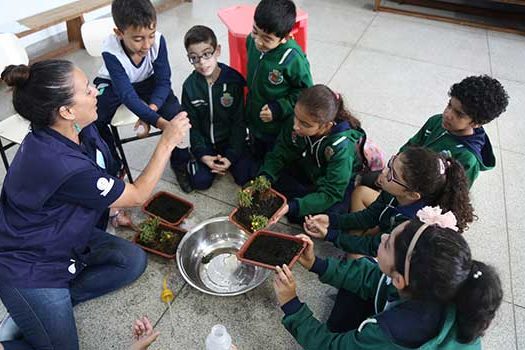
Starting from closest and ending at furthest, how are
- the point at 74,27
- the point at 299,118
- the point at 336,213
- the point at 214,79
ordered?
the point at 299,118 < the point at 336,213 < the point at 214,79 < the point at 74,27

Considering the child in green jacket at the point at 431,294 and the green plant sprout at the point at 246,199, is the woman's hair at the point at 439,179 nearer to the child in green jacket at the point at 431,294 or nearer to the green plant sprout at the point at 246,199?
the child in green jacket at the point at 431,294

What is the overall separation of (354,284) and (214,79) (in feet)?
4.04

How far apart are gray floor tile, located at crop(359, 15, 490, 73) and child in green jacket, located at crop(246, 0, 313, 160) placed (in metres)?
2.04

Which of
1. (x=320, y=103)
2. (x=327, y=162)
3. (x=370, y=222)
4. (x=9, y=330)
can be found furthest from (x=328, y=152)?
(x=9, y=330)

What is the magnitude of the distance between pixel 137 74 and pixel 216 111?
442mm

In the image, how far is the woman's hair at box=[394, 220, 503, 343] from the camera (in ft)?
3.23

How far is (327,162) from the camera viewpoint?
6.29 feet

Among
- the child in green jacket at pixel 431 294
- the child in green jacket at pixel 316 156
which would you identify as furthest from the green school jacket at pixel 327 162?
the child in green jacket at pixel 431 294

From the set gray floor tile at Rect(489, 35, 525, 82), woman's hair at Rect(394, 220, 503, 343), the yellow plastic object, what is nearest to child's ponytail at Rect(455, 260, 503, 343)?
woman's hair at Rect(394, 220, 503, 343)

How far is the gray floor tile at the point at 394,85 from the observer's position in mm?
2996

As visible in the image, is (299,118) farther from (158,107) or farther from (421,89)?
(421,89)

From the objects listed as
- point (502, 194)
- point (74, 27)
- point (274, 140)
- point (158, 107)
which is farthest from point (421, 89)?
point (74, 27)

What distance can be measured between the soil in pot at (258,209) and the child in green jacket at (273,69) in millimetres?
436

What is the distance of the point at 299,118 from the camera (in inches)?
69.7
